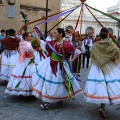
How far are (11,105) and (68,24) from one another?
62.5 meters

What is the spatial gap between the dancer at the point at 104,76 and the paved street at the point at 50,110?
0.37m

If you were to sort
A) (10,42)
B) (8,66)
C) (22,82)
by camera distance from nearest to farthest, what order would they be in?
(22,82) < (10,42) < (8,66)

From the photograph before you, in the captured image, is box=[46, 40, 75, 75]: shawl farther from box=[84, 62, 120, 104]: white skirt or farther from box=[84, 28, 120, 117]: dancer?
box=[84, 62, 120, 104]: white skirt

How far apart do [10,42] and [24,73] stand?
65.7 inches

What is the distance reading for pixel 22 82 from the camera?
6.34m

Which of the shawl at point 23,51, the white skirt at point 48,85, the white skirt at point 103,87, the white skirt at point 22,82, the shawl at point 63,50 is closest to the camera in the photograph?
the white skirt at point 103,87

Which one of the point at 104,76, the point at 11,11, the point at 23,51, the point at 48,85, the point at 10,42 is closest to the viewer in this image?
the point at 104,76

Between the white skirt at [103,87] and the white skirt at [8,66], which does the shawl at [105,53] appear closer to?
the white skirt at [103,87]

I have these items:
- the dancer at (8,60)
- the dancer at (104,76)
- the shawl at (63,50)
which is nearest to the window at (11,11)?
the dancer at (8,60)

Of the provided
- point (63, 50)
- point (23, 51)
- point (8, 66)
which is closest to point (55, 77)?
point (63, 50)

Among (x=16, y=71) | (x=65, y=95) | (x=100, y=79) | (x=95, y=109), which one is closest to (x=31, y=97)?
(x=16, y=71)

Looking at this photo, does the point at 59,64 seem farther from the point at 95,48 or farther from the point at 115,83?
the point at 115,83

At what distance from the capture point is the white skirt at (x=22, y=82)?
20.6 ft

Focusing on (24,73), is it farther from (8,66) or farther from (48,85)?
(8,66)
